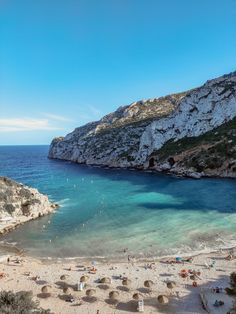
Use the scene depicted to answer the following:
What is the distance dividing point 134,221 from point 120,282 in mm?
19074

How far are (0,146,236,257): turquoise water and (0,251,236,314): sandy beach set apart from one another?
356 cm

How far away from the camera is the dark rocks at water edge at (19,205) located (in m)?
49.8

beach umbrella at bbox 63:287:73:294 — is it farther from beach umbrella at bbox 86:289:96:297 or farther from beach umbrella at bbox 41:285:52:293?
beach umbrella at bbox 86:289:96:297

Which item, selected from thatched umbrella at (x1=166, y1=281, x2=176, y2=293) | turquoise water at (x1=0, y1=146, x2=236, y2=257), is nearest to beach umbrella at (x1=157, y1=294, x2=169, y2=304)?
thatched umbrella at (x1=166, y1=281, x2=176, y2=293)

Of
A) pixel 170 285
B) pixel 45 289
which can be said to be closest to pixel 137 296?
pixel 170 285

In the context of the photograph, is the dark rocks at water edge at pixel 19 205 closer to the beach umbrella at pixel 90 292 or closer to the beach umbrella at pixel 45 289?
the beach umbrella at pixel 45 289

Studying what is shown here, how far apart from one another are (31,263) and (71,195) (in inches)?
1340

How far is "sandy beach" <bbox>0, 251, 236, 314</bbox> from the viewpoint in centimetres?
2447

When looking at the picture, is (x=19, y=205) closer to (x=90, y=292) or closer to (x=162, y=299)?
(x=90, y=292)

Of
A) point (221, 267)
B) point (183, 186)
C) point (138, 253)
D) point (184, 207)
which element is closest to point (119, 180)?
point (183, 186)

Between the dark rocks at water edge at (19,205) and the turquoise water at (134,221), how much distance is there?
2.06 metres

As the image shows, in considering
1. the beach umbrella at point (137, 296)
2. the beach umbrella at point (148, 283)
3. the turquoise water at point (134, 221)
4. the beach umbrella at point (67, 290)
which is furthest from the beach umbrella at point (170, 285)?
the turquoise water at point (134, 221)

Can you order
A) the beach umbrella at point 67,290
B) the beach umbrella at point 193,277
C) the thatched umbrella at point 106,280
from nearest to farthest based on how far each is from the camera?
the beach umbrella at point 67,290 < the thatched umbrella at point 106,280 < the beach umbrella at point 193,277

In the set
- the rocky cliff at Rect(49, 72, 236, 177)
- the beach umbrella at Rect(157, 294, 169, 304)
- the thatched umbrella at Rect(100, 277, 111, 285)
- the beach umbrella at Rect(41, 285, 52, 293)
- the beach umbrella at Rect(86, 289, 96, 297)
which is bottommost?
the beach umbrella at Rect(41, 285, 52, 293)
